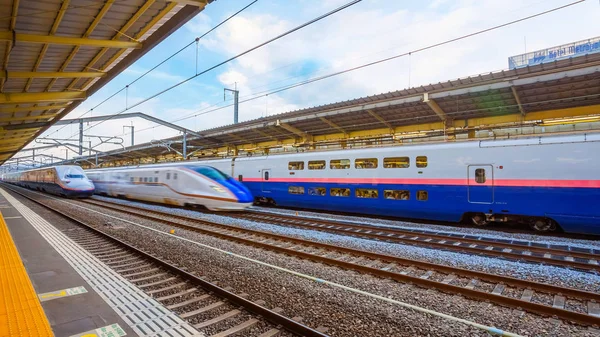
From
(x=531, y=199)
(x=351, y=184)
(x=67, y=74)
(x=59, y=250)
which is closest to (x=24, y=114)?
(x=67, y=74)

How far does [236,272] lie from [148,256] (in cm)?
216

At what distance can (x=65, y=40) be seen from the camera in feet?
25.3

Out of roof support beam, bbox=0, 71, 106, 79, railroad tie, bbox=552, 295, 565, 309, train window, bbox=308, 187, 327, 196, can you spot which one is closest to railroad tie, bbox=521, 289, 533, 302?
railroad tie, bbox=552, 295, 565, 309

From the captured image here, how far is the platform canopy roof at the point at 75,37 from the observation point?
6.57 meters

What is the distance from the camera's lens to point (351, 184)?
13.5 metres

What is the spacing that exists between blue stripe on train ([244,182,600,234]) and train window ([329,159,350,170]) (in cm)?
81

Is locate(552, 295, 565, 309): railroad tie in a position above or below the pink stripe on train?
below

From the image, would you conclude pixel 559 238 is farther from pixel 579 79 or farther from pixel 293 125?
pixel 293 125

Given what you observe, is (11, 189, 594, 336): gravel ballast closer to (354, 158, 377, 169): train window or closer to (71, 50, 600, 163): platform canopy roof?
(354, 158, 377, 169): train window

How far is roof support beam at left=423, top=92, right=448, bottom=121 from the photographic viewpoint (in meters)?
15.0

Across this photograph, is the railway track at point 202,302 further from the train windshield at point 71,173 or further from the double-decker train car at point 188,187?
the train windshield at point 71,173

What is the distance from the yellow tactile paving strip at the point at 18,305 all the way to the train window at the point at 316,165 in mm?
10869

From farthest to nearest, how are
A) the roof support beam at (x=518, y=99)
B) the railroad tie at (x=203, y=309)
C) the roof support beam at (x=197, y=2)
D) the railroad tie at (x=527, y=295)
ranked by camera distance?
1. the roof support beam at (x=518, y=99)
2. the roof support beam at (x=197, y=2)
3. the railroad tie at (x=527, y=295)
4. the railroad tie at (x=203, y=309)

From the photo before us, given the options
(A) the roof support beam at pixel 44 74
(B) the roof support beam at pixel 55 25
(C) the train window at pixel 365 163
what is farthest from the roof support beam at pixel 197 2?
(C) the train window at pixel 365 163
